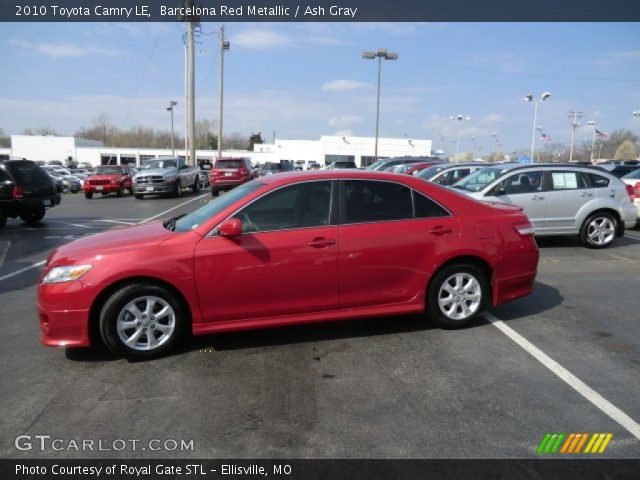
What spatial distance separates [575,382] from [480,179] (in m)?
6.80

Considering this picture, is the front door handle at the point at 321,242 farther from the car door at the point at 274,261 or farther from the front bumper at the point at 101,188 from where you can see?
the front bumper at the point at 101,188

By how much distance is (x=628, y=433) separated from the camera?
10.2 feet

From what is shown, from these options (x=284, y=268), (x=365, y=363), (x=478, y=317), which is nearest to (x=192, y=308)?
(x=284, y=268)

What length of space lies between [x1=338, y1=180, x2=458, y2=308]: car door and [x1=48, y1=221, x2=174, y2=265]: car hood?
5.55 feet

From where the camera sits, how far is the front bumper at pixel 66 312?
405cm

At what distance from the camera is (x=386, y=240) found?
460 cm

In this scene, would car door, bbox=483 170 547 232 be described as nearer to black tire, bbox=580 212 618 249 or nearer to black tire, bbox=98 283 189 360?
black tire, bbox=580 212 618 249

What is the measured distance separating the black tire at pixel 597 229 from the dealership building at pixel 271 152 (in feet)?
242

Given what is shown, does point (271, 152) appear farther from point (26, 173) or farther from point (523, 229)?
point (523, 229)

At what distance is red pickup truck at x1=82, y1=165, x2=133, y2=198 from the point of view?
76.2 feet
